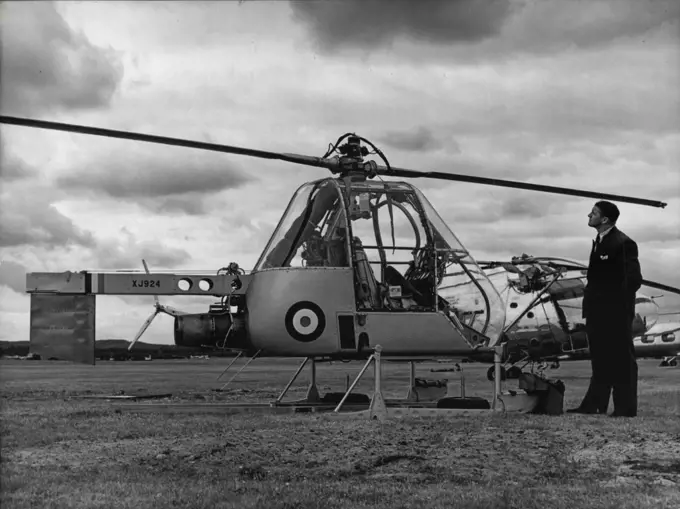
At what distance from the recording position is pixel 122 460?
7668 mm

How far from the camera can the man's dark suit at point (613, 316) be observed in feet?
37.1

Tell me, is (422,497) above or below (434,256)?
below

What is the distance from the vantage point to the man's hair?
37.8ft

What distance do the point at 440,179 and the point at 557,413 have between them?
3946mm

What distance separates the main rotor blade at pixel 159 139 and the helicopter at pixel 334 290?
3 centimetres

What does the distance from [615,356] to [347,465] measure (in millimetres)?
5720

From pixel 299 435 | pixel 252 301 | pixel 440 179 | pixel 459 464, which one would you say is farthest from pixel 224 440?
pixel 440 179

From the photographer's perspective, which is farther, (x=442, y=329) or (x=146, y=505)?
(x=442, y=329)

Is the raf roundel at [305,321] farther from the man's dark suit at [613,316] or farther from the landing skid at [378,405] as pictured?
the man's dark suit at [613,316]

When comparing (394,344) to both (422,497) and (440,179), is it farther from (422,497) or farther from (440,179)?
(422,497)

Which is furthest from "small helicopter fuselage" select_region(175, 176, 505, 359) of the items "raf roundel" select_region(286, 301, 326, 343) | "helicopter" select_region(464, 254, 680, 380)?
"helicopter" select_region(464, 254, 680, 380)

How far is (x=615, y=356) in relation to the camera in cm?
1165

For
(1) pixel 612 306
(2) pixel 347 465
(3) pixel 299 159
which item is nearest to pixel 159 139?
(3) pixel 299 159

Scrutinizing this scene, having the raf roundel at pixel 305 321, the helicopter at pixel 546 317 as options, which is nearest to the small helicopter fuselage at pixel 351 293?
the raf roundel at pixel 305 321
